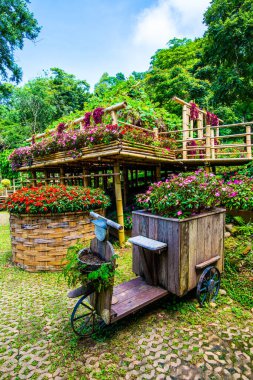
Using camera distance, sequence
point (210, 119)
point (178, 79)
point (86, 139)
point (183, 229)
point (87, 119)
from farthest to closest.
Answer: point (178, 79) → point (210, 119) → point (87, 119) → point (86, 139) → point (183, 229)

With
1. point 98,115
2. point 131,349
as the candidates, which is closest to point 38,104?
point 98,115

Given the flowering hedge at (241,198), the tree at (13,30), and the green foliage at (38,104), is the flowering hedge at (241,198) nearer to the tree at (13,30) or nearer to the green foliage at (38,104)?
the tree at (13,30)

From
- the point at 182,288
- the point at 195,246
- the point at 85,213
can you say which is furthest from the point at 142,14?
the point at 182,288

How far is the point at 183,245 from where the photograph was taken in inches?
116

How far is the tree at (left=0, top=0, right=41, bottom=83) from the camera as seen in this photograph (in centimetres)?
1237

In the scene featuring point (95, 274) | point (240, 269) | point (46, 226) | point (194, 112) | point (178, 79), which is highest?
point (178, 79)

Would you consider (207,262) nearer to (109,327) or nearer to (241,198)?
(109,327)

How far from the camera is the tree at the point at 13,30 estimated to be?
1237cm

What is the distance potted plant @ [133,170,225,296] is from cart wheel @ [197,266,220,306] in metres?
0.09

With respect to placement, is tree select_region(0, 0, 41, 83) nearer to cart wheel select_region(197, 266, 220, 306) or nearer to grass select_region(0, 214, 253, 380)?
grass select_region(0, 214, 253, 380)

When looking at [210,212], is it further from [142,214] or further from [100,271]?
[100,271]

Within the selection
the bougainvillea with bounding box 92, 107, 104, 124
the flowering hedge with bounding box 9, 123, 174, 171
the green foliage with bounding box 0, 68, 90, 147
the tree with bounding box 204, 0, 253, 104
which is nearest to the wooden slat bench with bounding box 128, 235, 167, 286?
the flowering hedge with bounding box 9, 123, 174, 171

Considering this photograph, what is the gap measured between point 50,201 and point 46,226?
583 millimetres

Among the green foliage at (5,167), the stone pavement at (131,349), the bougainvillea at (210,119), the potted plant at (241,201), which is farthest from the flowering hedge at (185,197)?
the green foliage at (5,167)
